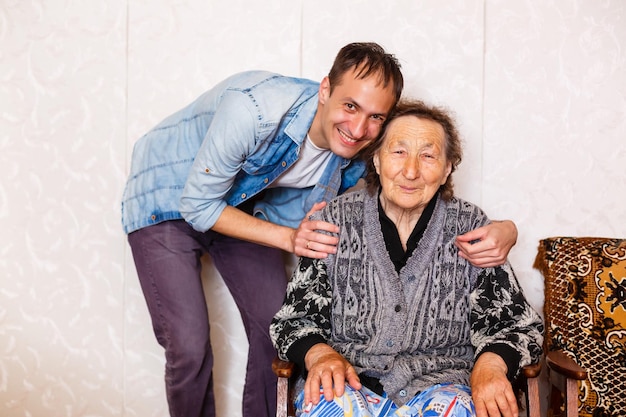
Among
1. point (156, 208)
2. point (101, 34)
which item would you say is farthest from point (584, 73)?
point (101, 34)

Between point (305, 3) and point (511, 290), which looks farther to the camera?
point (305, 3)

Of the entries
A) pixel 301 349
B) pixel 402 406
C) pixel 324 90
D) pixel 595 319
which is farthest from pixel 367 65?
pixel 595 319

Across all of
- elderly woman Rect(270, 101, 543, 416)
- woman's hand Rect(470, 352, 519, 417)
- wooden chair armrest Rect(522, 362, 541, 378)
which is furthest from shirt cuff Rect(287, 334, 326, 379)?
wooden chair armrest Rect(522, 362, 541, 378)

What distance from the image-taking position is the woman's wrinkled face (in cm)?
190

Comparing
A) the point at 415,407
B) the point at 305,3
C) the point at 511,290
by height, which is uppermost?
the point at 305,3

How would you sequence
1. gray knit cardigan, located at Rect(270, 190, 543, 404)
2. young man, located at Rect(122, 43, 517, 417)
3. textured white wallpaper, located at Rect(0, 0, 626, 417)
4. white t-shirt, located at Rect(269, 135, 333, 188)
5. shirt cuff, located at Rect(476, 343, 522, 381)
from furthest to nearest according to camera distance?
textured white wallpaper, located at Rect(0, 0, 626, 417), white t-shirt, located at Rect(269, 135, 333, 188), young man, located at Rect(122, 43, 517, 417), gray knit cardigan, located at Rect(270, 190, 543, 404), shirt cuff, located at Rect(476, 343, 522, 381)

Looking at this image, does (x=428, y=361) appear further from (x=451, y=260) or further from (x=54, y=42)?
(x=54, y=42)

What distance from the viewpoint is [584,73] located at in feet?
8.59

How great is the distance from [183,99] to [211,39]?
0.29 m

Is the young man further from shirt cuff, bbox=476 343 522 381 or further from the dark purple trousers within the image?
shirt cuff, bbox=476 343 522 381

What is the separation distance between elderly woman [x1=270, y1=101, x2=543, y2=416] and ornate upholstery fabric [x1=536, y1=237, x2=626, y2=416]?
22.4 inches

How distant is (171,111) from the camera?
2740 mm

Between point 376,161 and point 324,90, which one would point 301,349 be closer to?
point 376,161

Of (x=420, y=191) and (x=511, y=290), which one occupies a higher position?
(x=420, y=191)
